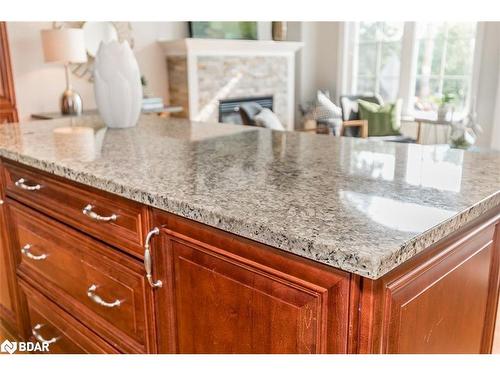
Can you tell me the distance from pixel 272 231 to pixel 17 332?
1.65 metres

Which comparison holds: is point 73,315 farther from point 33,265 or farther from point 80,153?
point 80,153

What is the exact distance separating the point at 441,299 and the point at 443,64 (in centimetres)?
498

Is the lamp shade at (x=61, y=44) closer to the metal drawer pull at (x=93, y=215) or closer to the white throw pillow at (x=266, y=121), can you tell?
the white throw pillow at (x=266, y=121)

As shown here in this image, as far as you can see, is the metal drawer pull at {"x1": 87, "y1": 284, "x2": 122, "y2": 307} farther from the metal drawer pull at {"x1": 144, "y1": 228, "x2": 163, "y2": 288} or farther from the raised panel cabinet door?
the raised panel cabinet door

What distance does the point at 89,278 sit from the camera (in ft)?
4.75

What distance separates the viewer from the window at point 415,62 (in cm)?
523

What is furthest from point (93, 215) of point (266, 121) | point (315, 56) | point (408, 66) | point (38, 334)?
point (315, 56)

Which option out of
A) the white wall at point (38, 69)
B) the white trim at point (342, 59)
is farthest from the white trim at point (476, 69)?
the white wall at point (38, 69)

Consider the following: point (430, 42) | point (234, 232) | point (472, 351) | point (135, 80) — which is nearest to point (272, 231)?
point (234, 232)

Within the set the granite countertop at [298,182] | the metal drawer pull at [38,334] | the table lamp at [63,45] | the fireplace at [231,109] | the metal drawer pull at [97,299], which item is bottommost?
the metal drawer pull at [38,334]

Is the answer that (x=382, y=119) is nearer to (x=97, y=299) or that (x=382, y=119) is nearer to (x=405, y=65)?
(x=405, y=65)

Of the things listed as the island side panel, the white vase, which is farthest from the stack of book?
the island side panel

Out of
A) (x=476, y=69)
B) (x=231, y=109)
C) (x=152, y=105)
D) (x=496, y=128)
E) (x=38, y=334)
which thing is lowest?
(x=38, y=334)

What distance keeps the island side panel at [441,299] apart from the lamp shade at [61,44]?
12.3ft
